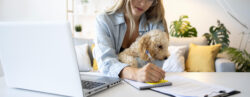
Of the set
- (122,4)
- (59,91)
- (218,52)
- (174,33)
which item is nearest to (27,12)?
(174,33)

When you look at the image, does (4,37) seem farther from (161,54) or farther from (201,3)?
(201,3)

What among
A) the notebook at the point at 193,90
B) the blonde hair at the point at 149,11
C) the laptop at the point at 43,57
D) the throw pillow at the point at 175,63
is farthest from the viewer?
the throw pillow at the point at 175,63

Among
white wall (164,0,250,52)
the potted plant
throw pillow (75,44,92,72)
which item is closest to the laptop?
throw pillow (75,44,92,72)

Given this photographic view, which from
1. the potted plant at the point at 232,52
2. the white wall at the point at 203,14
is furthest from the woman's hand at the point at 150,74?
the white wall at the point at 203,14

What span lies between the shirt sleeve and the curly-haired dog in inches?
2.9

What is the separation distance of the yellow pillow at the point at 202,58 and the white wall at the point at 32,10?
2.26 m

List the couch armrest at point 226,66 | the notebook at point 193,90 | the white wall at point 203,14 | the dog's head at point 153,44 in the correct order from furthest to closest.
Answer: the white wall at point 203,14
the couch armrest at point 226,66
the dog's head at point 153,44
the notebook at point 193,90

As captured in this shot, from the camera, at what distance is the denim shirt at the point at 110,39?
3.36 ft

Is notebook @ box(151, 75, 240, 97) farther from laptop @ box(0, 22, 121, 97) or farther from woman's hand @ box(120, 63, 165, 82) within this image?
laptop @ box(0, 22, 121, 97)

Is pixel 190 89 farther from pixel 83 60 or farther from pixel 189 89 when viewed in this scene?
pixel 83 60

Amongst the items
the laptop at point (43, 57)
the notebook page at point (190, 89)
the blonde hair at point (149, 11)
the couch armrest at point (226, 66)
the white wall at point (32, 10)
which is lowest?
the couch armrest at point (226, 66)

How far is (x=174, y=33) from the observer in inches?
130

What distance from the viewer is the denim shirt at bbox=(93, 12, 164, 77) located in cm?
Result: 102

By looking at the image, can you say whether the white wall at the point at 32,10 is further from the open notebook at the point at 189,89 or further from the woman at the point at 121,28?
the open notebook at the point at 189,89
